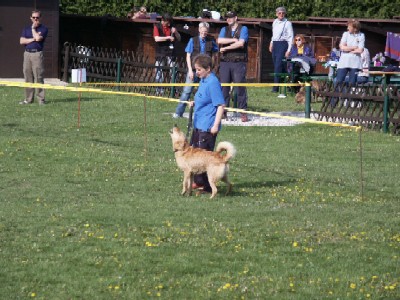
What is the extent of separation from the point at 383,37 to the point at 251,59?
380 centimetres

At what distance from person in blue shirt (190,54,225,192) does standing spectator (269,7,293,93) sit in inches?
509

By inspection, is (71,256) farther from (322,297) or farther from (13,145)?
(13,145)

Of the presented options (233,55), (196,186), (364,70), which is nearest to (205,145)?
(196,186)

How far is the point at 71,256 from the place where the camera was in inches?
391

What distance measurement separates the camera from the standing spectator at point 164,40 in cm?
2527

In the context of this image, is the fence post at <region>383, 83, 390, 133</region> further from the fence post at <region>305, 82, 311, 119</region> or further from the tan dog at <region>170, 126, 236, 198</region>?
the tan dog at <region>170, 126, 236, 198</region>

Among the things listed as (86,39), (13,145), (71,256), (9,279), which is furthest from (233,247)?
(86,39)

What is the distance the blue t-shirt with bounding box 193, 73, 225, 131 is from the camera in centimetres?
1322

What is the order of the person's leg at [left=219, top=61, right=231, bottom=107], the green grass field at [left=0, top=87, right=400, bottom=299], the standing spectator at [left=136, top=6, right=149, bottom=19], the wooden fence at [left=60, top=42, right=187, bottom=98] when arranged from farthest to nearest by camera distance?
1. the standing spectator at [left=136, top=6, right=149, bottom=19]
2. the wooden fence at [left=60, top=42, right=187, bottom=98]
3. the person's leg at [left=219, top=61, right=231, bottom=107]
4. the green grass field at [left=0, top=87, right=400, bottom=299]

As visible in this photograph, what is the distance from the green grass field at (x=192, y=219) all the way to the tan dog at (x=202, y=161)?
0.27 meters

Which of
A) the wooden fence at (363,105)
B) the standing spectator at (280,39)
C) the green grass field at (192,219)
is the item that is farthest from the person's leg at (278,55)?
the green grass field at (192,219)

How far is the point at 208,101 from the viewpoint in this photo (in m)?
13.4

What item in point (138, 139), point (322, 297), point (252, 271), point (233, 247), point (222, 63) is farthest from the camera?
point (222, 63)

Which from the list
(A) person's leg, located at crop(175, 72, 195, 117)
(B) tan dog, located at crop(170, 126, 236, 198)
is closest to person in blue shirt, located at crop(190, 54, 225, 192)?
(B) tan dog, located at crop(170, 126, 236, 198)
